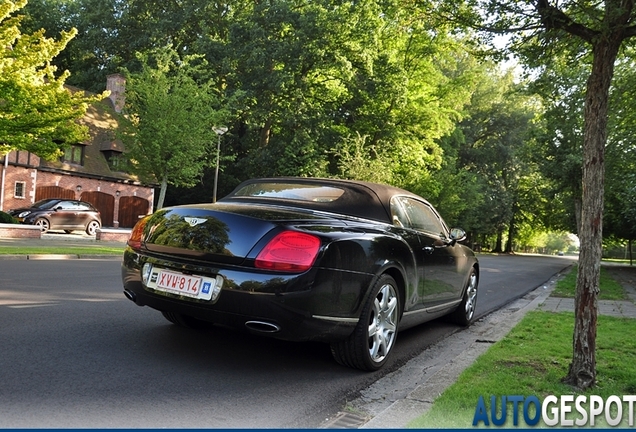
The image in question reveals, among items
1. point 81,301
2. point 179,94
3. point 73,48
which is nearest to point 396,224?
point 81,301

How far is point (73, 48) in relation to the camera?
47.2m

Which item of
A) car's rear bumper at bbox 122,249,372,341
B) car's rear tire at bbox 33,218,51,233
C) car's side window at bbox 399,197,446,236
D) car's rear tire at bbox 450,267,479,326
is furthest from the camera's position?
car's rear tire at bbox 33,218,51,233

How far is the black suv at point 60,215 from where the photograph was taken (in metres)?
26.2

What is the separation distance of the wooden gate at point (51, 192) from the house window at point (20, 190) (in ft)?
3.23

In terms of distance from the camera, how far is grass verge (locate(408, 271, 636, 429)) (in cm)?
361

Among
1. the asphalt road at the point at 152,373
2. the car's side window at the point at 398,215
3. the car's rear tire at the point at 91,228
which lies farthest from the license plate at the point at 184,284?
the car's rear tire at the point at 91,228

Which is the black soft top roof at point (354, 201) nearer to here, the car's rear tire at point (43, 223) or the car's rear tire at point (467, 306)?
the car's rear tire at point (467, 306)

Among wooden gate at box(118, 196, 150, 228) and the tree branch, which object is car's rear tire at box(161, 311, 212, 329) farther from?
wooden gate at box(118, 196, 150, 228)

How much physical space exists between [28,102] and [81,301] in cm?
1206

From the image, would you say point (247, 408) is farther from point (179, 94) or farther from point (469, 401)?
point (179, 94)

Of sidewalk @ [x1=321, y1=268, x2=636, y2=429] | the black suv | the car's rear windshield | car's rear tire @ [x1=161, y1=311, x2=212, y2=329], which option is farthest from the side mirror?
the black suv

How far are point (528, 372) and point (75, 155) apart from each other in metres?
36.5

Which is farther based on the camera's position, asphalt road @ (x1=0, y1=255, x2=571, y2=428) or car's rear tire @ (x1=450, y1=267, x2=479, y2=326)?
car's rear tire @ (x1=450, y1=267, x2=479, y2=326)

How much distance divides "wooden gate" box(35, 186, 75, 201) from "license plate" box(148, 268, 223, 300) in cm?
3306
